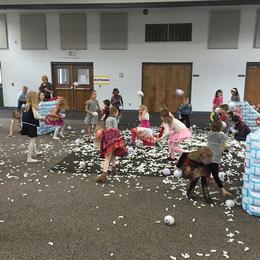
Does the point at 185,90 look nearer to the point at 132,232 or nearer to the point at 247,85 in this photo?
the point at 247,85

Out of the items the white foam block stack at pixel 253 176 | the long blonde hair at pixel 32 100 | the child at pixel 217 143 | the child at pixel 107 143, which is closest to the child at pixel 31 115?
the long blonde hair at pixel 32 100

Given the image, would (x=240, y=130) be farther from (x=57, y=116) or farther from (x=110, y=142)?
(x=57, y=116)

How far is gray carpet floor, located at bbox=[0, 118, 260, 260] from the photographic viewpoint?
9.80 feet

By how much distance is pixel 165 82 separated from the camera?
1192 centimetres

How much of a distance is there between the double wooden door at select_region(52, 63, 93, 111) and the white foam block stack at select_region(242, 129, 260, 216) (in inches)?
374

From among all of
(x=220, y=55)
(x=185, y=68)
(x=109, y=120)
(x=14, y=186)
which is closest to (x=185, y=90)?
(x=185, y=68)

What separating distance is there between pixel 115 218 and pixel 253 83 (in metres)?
9.62

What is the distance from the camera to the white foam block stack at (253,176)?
3514 mm

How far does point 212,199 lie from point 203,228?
798mm

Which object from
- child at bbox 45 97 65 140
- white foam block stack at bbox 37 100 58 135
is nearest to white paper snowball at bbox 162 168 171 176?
child at bbox 45 97 65 140

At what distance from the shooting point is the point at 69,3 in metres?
9.75

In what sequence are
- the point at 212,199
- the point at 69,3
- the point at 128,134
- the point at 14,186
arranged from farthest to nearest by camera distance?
the point at 69,3 → the point at 128,134 → the point at 14,186 → the point at 212,199

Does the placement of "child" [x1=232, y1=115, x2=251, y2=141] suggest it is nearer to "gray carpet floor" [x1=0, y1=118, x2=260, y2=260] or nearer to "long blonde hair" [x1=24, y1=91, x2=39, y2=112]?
"gray carpet floor" [x1=0, y1=118, x2=260, y2=260]

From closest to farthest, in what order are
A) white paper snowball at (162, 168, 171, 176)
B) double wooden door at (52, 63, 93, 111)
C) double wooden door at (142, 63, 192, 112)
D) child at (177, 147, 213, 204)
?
child at (177, 147, 213, 204), white paper snowball at (162, 168, 171, 176), double wooden door at (142, 63, 192, 112), double wooden door at (52, 63, 93, 111)
